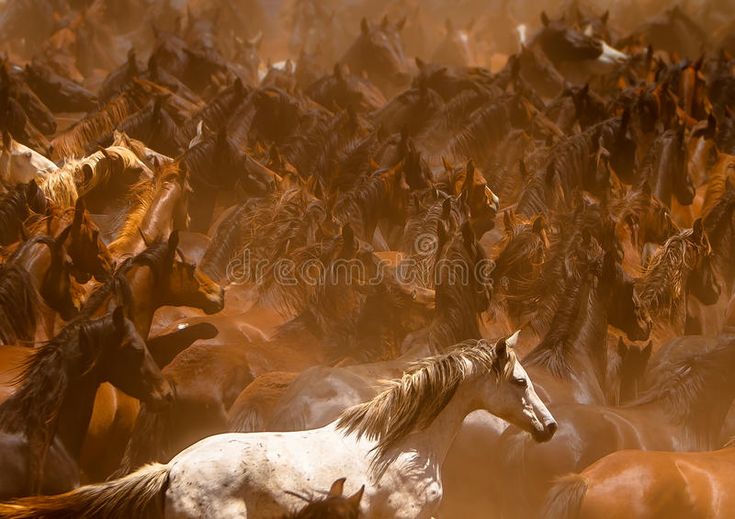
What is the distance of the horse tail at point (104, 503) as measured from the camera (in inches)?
137

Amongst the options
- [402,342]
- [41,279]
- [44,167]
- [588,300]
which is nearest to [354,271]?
[402,342]

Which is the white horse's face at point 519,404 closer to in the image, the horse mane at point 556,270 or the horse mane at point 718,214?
the horse mane at point 556,270

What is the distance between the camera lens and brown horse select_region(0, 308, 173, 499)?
436 cm

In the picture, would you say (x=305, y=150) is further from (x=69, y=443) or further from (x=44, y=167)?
(x=69, y=443)

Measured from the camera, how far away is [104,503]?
11.5 ft

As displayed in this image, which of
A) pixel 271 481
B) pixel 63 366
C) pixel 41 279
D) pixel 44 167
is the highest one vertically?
pixel 44 167

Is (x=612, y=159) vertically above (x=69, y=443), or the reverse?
(x=612, y=159)

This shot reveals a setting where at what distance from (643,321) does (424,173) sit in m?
2.98

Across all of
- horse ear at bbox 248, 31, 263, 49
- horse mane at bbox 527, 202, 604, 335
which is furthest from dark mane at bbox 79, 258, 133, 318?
horse ear at bbox 248, 31, 263, 49

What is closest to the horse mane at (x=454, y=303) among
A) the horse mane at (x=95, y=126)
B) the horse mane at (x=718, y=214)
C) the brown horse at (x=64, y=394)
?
the brown horse at (x=64, y=394)

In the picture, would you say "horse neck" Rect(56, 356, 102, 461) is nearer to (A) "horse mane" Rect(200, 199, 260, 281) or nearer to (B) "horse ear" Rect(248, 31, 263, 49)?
(A) "horse mane" Rect(200, 199, 260, 281)

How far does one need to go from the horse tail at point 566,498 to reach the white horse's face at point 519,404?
0.21 metres

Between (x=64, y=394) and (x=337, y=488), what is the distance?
150 centimetres

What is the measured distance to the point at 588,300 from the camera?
617 cm
